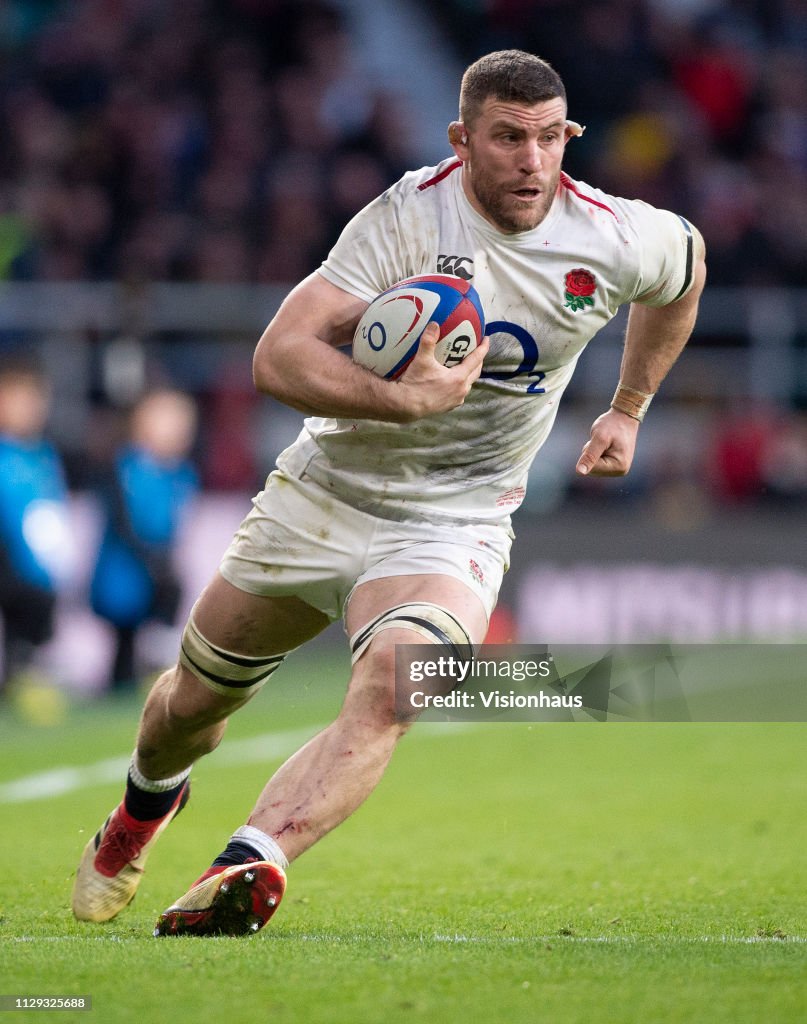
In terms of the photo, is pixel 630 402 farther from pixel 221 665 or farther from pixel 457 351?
pixel 221 665

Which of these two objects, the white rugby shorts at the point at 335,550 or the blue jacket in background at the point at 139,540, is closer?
the white rugby shorts at the point at 335,550

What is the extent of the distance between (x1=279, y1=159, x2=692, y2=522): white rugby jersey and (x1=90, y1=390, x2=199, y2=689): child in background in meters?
7.48

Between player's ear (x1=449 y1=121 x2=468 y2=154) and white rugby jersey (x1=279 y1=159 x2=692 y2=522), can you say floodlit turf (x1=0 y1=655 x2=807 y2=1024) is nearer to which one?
white rugby jersey (x1=279 y1=159 x2=692 y2=522)

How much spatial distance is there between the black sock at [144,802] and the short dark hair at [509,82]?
2389 mm

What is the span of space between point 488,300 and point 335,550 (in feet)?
2.87

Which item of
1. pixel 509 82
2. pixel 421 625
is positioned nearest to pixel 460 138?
pixel 509 82

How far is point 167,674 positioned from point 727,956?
2082 mm

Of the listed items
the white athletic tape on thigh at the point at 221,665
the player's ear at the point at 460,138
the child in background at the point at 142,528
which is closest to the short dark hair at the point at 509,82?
the player's ear at the point at 460,138

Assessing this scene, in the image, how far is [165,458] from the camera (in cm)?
1285

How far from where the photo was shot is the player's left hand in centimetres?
548

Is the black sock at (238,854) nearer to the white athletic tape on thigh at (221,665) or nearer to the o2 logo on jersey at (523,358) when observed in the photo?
the white athletic tape on thigh at (221,665)

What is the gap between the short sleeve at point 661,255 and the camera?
17.0ft

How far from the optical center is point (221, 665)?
5.24 metres

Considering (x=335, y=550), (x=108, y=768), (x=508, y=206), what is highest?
(x=508, y=206)
